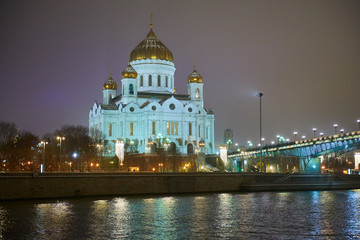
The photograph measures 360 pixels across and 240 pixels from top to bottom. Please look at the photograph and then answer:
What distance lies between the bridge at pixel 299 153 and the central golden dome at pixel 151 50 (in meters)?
21.2

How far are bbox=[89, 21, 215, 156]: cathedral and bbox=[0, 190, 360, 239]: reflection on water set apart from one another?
47.0 metres

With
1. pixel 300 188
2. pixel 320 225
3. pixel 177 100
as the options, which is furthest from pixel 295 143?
pixel 320 225

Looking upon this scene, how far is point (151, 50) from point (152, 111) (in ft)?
44.0

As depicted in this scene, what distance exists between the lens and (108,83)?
4427 inches

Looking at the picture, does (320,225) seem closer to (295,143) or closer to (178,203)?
(178,203)

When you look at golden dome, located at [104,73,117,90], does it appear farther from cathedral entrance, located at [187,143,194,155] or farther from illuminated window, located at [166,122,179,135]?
cathedral entrance, located at [187,143,194,155]

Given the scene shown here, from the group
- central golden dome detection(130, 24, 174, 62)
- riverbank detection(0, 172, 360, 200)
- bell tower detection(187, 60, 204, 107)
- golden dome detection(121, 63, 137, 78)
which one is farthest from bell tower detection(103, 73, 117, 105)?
riverbank detection(0, 172, 360, 200)

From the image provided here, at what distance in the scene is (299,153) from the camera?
96.9 m

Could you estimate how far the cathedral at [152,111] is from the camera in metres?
99.9

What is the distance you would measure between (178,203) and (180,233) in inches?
572

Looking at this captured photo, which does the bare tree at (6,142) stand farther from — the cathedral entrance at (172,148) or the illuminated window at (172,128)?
the illuminated window at (172,128)

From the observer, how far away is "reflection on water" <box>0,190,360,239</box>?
33.2 m

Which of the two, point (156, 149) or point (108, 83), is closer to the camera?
point (156, 149)

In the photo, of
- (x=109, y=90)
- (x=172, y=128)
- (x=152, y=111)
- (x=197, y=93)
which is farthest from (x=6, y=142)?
(x=197, y=93)
